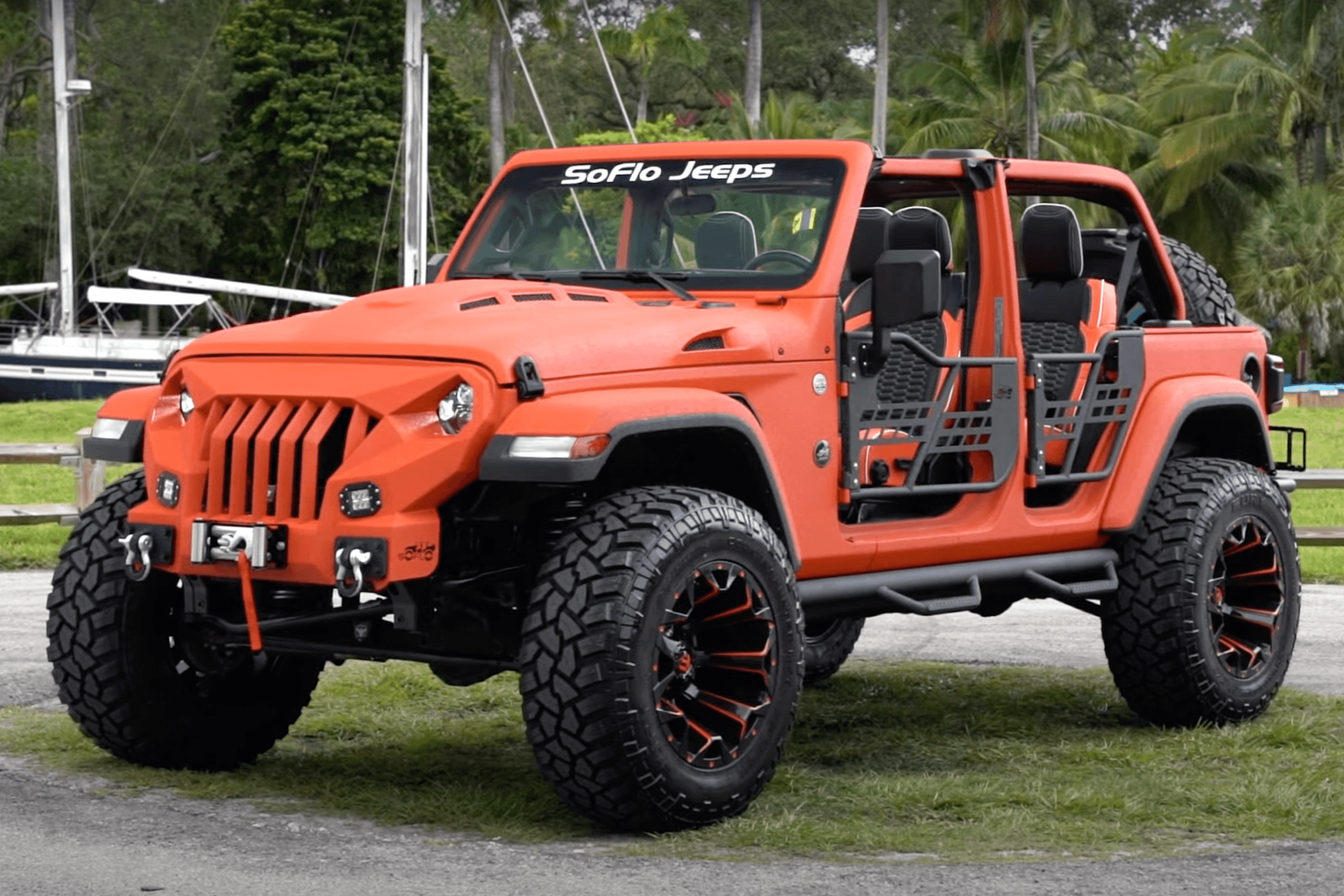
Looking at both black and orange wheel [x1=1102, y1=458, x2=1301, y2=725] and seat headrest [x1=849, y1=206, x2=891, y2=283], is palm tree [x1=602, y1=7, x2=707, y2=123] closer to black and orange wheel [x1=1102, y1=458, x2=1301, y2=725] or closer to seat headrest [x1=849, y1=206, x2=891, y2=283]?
black and orange wheel [x1=1102, y1=458, x2=1301, y2=725]

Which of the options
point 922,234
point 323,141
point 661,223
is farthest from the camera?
point 323,141

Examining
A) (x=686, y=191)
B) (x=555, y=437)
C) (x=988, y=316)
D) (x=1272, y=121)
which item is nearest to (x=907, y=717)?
(x=988, y=316)

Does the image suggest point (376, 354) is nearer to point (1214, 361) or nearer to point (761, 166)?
point (761, 166)

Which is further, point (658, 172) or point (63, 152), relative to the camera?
point (63, 152)

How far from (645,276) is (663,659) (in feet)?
5.05

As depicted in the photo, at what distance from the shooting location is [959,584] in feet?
24.2

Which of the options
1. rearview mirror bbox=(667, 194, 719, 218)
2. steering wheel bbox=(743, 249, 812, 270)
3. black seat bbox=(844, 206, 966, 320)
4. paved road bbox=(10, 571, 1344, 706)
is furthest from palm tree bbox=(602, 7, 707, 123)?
steering wheel bbox=(743, 249, 812, 270)

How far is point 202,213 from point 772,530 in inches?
1831

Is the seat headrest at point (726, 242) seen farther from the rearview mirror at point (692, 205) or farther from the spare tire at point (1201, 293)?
the spare tire at point (1201, 293)


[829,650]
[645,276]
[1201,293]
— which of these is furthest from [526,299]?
[1201,293]

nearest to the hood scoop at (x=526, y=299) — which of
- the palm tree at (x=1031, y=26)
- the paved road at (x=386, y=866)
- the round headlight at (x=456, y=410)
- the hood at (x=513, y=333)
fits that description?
the hood at (x=513, y=333)

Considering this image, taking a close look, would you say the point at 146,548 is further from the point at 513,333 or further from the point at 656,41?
the point at 656,41

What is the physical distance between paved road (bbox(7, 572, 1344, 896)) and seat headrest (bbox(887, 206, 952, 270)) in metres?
2.73

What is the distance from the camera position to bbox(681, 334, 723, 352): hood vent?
20.9 feet
